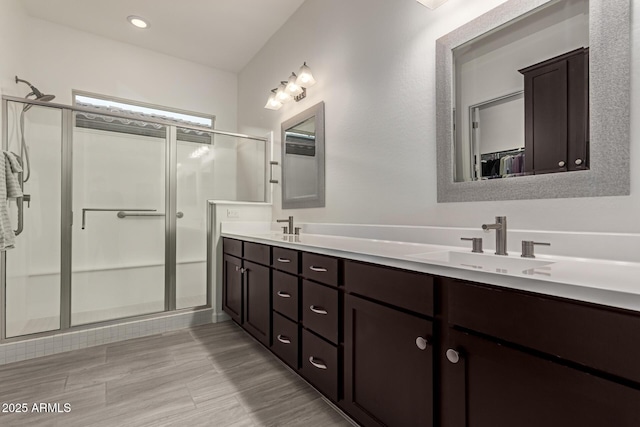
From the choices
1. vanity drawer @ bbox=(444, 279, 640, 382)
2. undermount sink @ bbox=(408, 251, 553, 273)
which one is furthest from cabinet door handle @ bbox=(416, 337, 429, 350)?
undermount sink @ bbox=(408, 251, 553, 273)

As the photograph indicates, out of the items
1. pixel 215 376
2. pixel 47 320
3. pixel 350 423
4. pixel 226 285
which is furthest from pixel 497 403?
pixel 47 320

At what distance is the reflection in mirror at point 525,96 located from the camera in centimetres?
112

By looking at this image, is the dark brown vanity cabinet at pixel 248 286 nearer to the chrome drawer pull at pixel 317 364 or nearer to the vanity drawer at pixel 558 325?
the chrome drawer pull at pixel 317 364

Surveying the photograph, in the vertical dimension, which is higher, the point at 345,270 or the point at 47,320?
the point at 345,270

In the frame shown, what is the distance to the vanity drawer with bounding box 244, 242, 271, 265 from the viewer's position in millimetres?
1960

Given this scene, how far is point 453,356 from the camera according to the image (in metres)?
0.90

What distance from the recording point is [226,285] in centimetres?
275

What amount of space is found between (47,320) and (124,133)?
1.66m

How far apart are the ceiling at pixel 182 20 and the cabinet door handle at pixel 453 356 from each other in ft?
9.69

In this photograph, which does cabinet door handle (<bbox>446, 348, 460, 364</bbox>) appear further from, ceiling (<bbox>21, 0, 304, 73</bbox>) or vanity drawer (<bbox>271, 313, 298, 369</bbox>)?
ceiling (<bbox>21, 0, 304, 73</bbox>)

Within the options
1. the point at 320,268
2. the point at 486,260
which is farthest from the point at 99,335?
the point at 486,260

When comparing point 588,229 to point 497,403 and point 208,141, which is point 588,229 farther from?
point 208,141

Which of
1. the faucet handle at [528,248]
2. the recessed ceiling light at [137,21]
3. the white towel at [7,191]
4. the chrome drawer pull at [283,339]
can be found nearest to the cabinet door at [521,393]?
the faucet handle at [528,248]

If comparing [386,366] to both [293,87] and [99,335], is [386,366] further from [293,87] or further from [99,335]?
[99,335]
